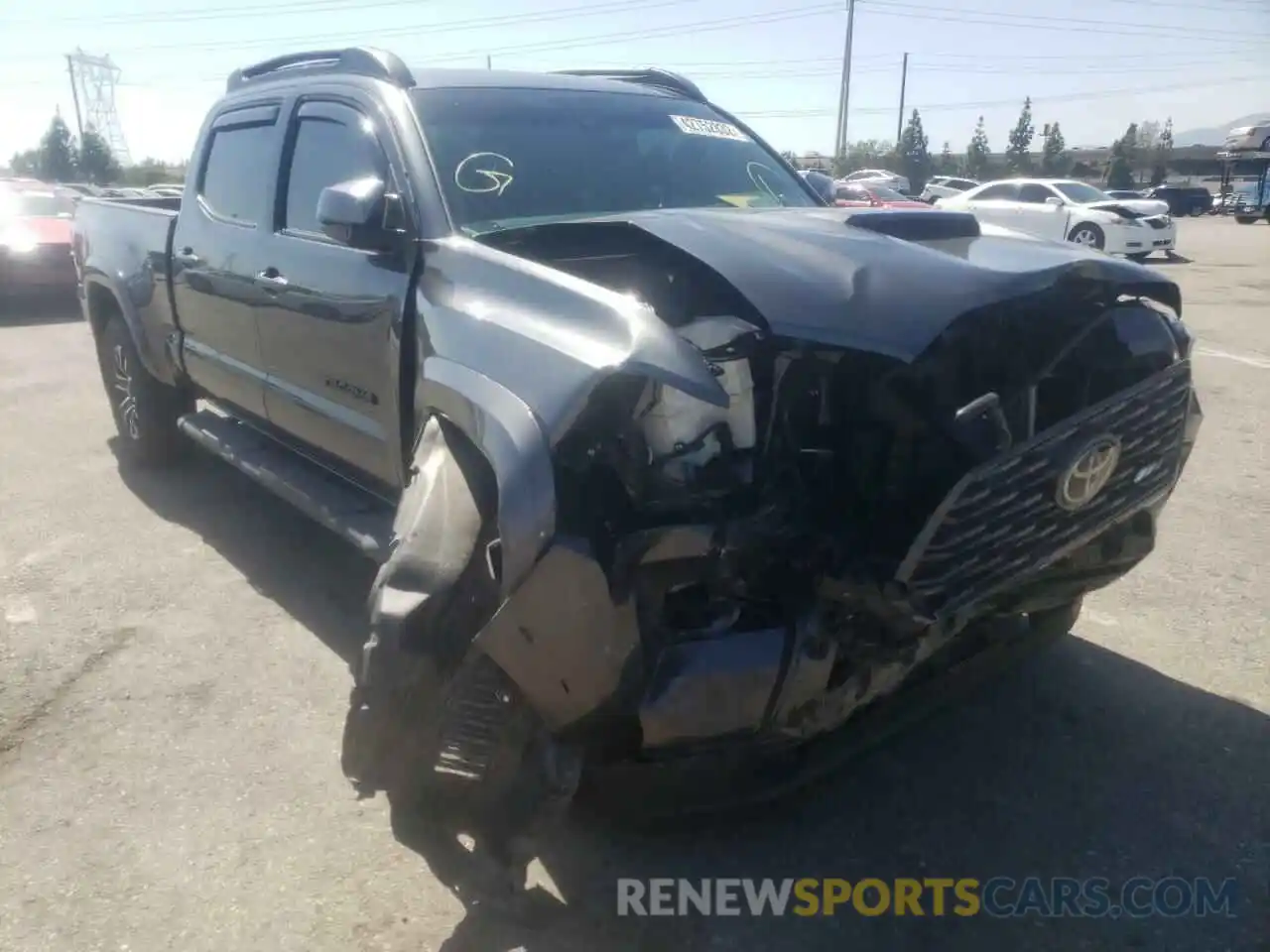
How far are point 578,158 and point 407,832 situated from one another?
2.34 m

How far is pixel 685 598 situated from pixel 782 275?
775 mm

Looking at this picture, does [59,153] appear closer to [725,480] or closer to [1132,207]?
[1132,207]

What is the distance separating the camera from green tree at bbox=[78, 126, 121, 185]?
48500mm

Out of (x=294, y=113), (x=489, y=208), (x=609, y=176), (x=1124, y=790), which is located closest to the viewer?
(x=1124, y=790)

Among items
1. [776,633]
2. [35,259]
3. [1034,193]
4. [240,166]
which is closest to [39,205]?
[35,259]

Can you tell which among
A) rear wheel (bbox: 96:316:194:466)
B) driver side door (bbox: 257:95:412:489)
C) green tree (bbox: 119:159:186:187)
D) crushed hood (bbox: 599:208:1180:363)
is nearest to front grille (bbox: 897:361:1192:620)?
crushed hood (bbox: 599:208:1180:363)

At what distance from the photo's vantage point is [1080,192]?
2103 cm

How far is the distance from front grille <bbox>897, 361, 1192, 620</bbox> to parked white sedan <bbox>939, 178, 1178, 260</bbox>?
16876 millimetres

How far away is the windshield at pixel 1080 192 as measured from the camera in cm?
2069

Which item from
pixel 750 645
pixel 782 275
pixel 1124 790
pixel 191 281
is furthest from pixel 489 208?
pixel 1124 790

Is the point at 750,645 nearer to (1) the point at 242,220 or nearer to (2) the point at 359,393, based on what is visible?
(2) the point at 359,393

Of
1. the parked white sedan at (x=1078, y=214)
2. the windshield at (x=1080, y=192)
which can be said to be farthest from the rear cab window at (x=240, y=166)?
the windshield at (x=1080, y=192)

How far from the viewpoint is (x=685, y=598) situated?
2295 mm

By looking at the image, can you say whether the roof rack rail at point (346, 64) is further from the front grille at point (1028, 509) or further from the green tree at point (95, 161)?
the green tree at point (95, 161)
